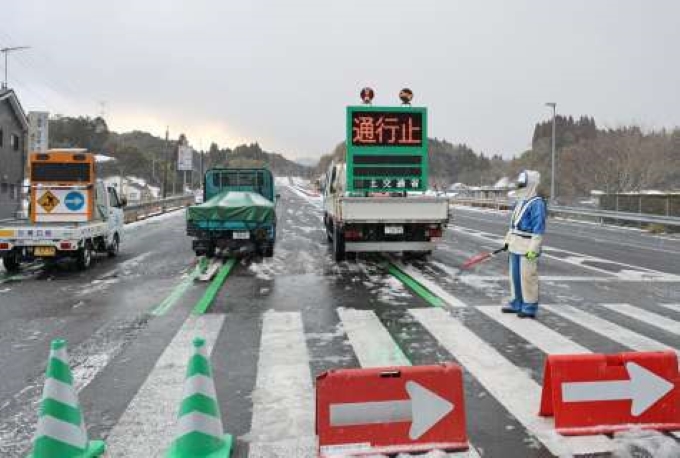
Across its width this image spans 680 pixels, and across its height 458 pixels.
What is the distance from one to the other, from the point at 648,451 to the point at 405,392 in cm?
165

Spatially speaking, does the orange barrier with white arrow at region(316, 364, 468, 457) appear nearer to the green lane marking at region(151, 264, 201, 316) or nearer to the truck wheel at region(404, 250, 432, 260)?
the green lane marking at region(151, 264, 201, 316)

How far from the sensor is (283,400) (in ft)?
16.1

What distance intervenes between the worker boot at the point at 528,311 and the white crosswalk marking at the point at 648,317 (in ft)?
4.58

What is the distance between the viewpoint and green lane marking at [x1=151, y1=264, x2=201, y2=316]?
28.0 ft

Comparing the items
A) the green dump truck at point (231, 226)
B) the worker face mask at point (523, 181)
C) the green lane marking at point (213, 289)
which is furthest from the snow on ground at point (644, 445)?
the green dump truck at point (231, 226)

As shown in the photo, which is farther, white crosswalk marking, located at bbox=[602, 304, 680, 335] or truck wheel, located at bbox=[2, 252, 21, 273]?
truck wheel, located at bbox=[2, 252, 21, 273]

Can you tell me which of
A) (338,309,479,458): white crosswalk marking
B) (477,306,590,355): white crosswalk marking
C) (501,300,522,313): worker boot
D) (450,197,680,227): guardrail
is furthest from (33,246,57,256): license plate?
(450,197,680,227): guardrail

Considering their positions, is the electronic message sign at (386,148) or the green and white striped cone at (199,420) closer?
the green and white striped cone at (199,420)

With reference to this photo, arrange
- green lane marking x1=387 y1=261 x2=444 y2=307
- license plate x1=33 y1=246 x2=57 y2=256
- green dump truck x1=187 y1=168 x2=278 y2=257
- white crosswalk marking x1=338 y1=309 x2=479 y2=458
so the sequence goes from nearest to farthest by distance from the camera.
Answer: white crosswalk marking x1=338 y1=309 x2=479 y2=458, green lane marking x1=387 y1=261 x2=444 y2=307, license plate x1=33 y1=246 x2=57 y2=256, green dump truck x1=187 y1=168 x2=278 y2=257

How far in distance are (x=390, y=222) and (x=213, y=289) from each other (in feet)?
14.2

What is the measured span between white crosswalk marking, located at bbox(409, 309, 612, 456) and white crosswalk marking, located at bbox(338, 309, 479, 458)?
57cm

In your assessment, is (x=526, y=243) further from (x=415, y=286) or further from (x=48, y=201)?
(x=48, y=201)

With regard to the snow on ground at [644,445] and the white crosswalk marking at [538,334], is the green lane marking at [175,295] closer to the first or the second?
the white crosswalk marking at [538,334]

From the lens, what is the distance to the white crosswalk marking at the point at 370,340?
5.98 m
